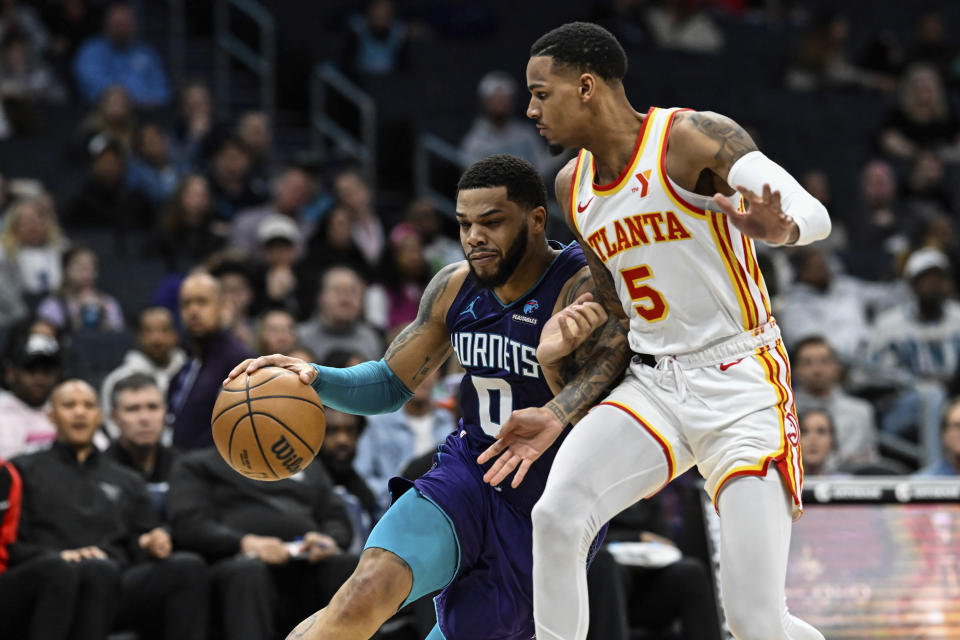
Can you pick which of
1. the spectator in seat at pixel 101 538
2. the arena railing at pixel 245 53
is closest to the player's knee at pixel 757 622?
the spectator in seat at pixel 101 538

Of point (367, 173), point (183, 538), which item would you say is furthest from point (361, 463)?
point (367, 173)

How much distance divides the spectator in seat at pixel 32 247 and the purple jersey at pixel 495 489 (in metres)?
5.75

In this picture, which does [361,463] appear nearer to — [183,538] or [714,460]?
[183,538]

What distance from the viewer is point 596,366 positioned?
5.10 meters

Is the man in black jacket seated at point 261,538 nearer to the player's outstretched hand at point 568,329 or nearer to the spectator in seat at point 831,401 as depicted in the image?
the player's outstretched hand at point 568,329

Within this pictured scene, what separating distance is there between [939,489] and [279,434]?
13.8ft

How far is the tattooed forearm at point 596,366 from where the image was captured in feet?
16.5

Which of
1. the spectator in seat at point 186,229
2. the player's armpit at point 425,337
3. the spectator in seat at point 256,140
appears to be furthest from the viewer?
the spectator in seat at point 256,140

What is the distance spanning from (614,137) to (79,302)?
243 inches

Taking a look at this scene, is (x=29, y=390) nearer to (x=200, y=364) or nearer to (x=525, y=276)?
(x=200, y=364)

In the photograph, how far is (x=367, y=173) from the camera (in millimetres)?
13336

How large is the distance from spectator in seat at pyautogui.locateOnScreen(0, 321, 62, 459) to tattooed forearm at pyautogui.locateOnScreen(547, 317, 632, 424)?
4347 millimetres

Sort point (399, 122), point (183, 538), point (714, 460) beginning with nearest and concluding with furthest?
1. point (714, 460)
2. point (183, 538)
3. point (399, 122)

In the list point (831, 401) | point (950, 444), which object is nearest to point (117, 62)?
point (831, 401)
